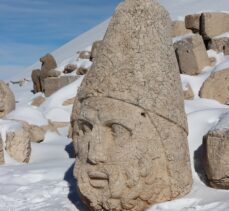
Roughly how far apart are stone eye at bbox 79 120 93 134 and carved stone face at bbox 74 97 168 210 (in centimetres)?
4

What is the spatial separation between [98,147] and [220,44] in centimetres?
709

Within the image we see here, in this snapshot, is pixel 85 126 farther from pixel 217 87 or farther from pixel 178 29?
pixel 178 29

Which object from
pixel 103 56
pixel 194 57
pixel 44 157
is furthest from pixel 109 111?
pixel 194 57

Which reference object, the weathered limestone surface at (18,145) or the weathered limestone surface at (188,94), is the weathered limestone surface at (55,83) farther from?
the weathered limestone surface at (18,145)

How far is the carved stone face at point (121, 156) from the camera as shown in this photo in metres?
3.85

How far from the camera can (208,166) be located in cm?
416

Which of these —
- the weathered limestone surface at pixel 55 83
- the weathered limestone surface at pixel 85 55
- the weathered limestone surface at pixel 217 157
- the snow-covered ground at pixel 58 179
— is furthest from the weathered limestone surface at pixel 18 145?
the weathered limestone surface at pixel 85 55

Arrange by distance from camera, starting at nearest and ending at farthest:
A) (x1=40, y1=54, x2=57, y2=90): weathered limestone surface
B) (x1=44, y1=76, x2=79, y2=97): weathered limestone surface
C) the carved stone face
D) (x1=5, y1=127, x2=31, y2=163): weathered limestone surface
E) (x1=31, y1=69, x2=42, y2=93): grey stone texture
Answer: the carved stone face, (x1=5, y1=127, x2=31, y2=163): weathered limestone surface, (x1=44, y1=76, x2=79, y2=97): weathered limestone surface, (x1=40, y1=54, x2=57, y2=90): weathered limestone surface, (x1=31, y1=69, x2=42, y2=93): grey stone texture

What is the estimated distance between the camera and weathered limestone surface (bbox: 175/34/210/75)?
9.57 metres

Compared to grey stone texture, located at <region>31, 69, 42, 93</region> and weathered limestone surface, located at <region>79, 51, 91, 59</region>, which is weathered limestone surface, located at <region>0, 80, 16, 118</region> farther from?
grey stone texture, located at <region>31, 69, 42, 93</region>

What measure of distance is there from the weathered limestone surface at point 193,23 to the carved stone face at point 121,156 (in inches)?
314

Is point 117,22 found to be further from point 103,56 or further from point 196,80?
point 196,80

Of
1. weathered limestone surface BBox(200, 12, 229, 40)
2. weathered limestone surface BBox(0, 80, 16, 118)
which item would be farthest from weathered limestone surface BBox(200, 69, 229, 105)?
weathered limestone surface BBox(0, 80, 16, 118)

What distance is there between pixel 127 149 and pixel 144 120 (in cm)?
25
